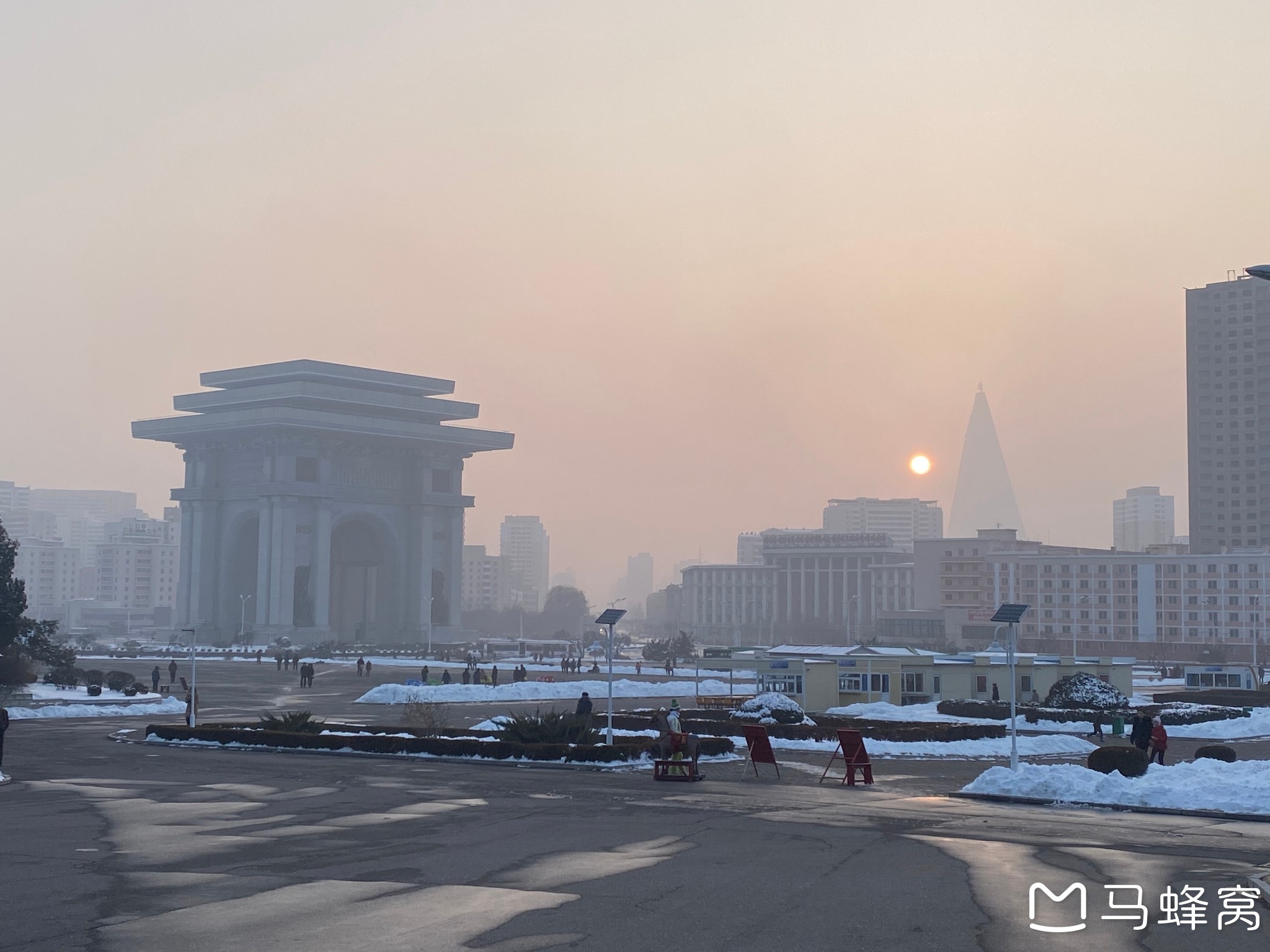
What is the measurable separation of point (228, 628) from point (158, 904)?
6180 inches

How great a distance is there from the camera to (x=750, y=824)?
22.5m

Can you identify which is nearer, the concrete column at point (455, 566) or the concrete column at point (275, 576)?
the concrete column at point (275, 576)

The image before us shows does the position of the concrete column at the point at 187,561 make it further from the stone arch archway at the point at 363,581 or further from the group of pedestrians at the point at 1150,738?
the group of pedestrians at the point at 1150,738

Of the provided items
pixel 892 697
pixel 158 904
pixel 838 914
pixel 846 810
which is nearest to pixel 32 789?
pixel 158 904

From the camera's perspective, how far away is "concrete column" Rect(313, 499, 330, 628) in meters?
162

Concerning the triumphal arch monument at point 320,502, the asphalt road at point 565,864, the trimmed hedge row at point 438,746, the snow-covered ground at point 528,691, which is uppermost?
the triumphal arch monument at point 320,502

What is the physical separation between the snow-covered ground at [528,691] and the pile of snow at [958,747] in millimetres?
26324

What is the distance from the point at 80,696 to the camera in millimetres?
64625

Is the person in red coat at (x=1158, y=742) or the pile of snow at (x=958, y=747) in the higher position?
the person in red coat at (x=1158, y=742)

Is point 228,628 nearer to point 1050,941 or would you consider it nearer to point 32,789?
point 32,789

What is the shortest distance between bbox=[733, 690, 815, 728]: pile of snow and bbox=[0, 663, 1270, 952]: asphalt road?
17375 mm

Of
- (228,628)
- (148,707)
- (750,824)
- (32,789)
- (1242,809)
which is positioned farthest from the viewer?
(228,628)

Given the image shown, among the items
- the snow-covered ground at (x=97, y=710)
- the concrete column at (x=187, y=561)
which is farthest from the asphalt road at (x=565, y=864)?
the concrete column at (x=187, y=561)

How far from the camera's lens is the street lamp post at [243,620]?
155m
